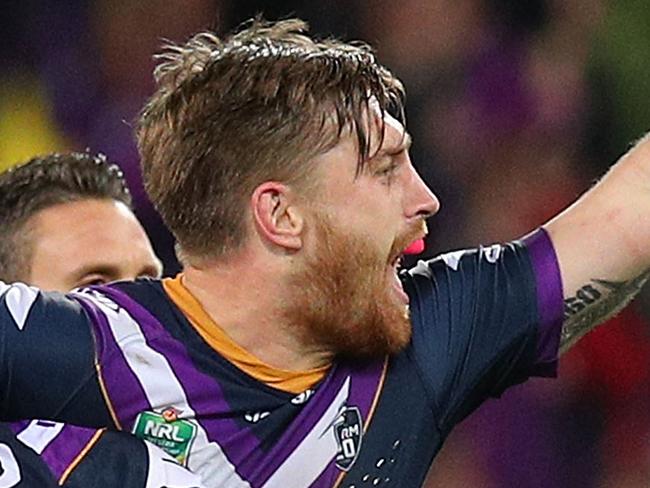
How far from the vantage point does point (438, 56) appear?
3.47 m

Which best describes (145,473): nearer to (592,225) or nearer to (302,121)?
(302,121)

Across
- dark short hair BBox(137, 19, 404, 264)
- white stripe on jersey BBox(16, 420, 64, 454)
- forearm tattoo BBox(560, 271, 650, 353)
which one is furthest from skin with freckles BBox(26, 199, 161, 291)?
forearm tattoo BBox(560, 271, 650, 353)

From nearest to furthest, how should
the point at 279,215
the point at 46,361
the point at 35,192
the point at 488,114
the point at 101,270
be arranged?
the point at 46,361
the point at 279,215
the point at 101,270
the point at 35,192
the point at 488,114

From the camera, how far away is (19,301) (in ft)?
4.65

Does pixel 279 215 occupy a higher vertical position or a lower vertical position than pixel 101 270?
higher

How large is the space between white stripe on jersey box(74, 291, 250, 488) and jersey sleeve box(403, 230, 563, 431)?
0.23 metres

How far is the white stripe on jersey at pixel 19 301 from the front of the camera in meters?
1.40

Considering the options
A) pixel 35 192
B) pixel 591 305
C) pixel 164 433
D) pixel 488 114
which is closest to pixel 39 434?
pixel 164 433

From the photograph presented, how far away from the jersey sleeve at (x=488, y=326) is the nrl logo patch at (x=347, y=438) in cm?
9

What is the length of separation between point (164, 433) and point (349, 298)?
0.23m

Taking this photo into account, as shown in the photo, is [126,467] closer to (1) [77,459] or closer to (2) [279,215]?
(1) [77,459]

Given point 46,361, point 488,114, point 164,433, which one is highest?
point 46,361

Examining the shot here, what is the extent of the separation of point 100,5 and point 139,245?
1690 mm

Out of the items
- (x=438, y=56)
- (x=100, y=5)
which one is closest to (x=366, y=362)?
(x=438, y=56)
